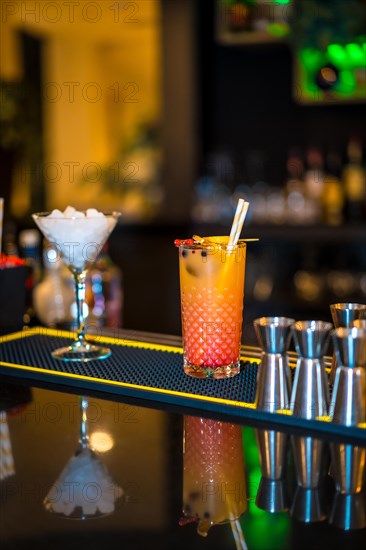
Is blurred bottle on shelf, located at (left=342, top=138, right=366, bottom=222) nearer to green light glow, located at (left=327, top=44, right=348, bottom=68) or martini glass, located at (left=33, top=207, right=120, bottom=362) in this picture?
green light glow, located at (left=327, top=44, right=348, bottom=68)

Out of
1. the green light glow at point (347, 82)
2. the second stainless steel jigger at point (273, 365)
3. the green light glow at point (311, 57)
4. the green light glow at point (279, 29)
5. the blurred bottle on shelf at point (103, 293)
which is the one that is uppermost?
the green light glow at point (279, 29)

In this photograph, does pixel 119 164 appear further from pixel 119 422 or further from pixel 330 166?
pixel 119 422

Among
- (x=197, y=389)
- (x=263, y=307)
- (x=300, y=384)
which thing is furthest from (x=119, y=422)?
(x=263, y=307)

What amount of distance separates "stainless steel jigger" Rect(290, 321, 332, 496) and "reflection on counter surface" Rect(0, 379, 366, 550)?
1 centimetres

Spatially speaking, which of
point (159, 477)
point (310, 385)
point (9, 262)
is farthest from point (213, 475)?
point (9, 262)

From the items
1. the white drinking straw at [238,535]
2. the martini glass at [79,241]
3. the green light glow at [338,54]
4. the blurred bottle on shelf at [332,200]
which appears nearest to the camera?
the white drinking straw at [238,535]

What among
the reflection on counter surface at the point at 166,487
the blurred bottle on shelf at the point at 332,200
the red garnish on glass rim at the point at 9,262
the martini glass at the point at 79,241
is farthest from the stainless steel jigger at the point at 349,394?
the blurred bottle on shelf at the point at 332,200

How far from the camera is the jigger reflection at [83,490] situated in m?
0.67

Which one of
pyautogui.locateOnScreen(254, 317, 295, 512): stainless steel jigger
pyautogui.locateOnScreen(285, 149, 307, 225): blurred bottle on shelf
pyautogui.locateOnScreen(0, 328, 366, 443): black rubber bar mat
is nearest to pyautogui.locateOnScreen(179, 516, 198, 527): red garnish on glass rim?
pyautogui.locateOnScreen(254, 317, 295, 512): stainless steel jigger

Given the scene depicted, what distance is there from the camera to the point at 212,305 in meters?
1.03

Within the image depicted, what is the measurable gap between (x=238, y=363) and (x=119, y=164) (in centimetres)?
340

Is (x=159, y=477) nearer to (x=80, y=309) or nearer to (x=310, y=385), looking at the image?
(x=310, y=385)

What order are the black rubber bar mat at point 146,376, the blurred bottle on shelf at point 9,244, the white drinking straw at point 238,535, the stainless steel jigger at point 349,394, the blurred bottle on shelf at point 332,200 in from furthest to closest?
1. the blurred bottle on shelf at point 332,200
2. the blurred bottle on shelf at point 9,244
3. the black rubber bar mat at point 146,376
4. the stainless steel jigger at point 349,394
5. the white drinking straw at point 238,535

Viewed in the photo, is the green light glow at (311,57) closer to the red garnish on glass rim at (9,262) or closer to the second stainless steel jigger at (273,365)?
the red garnish on glass rim at (9,262)
